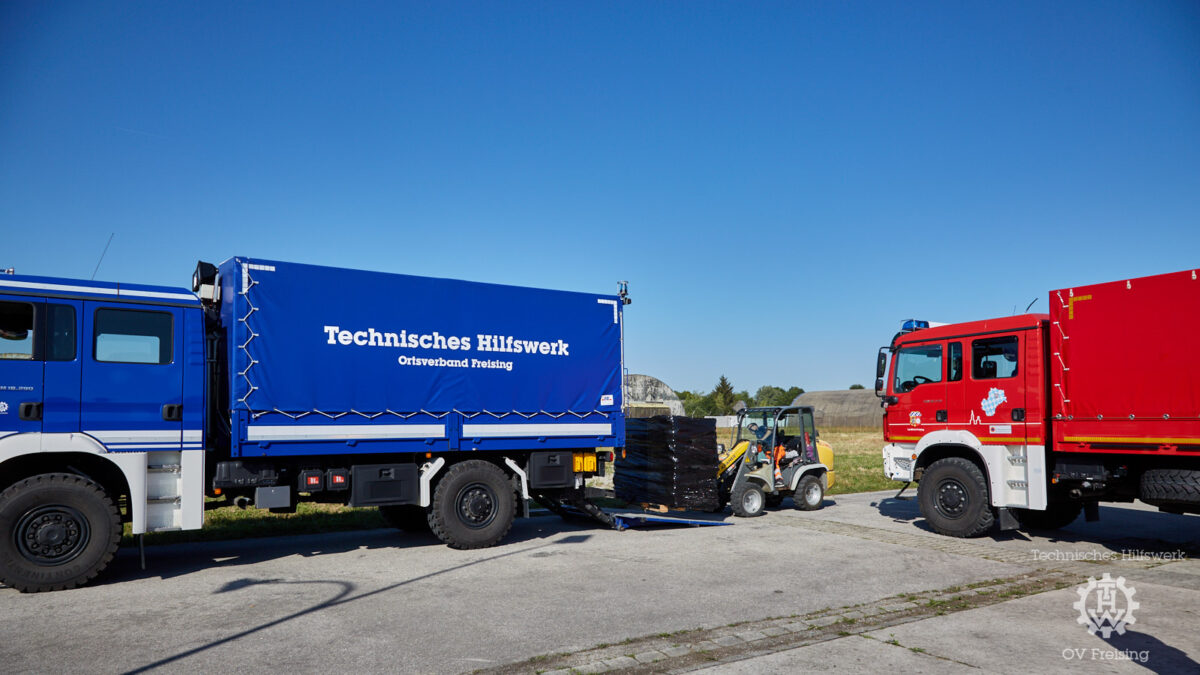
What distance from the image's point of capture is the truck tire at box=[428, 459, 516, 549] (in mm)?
9984

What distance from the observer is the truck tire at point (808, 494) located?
1421cm

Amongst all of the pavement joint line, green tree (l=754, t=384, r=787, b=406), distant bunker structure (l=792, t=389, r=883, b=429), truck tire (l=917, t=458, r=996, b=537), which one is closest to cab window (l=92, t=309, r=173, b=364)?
the pavement joint line

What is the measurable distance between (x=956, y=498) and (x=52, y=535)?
10.8 metres

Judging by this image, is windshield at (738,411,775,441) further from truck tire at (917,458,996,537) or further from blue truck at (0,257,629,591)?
blue truck at (0,257,629,591)

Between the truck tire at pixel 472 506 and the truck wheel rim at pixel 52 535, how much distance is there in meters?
3.73

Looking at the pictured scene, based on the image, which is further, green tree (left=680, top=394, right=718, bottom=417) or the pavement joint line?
green tree (left=680, top=394, right=718, bottom=417)

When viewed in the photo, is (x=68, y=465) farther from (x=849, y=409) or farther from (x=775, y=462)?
(x=849, y=409)

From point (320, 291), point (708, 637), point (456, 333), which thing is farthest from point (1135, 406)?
point (320, 291)

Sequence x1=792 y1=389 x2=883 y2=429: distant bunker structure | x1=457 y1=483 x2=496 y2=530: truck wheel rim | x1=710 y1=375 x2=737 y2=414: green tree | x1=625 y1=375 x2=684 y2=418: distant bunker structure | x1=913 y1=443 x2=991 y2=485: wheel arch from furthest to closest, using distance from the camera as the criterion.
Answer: x1=710 y1=375 x2=737 y2=414: green tree → x1=625 y1=375 x2=684 y2=418: distant bunker structure → x1=792 y1=389 x2=883 y2=429: distant bunker structure → x1=913 y1=443 x2=991 y2=485: wheel arch → x1=457 y1=483 x2=496 y2=530: truck wheel rim

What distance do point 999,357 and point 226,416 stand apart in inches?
Result: 389

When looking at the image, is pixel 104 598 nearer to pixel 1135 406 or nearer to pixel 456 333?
pixel 456 333

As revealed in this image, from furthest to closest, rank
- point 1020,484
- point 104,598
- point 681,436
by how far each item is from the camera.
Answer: point 681,436, point 1020,484, point 104,598

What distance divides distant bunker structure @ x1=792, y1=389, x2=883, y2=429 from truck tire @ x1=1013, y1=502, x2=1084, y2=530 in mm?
45472

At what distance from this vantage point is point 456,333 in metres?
10.3
